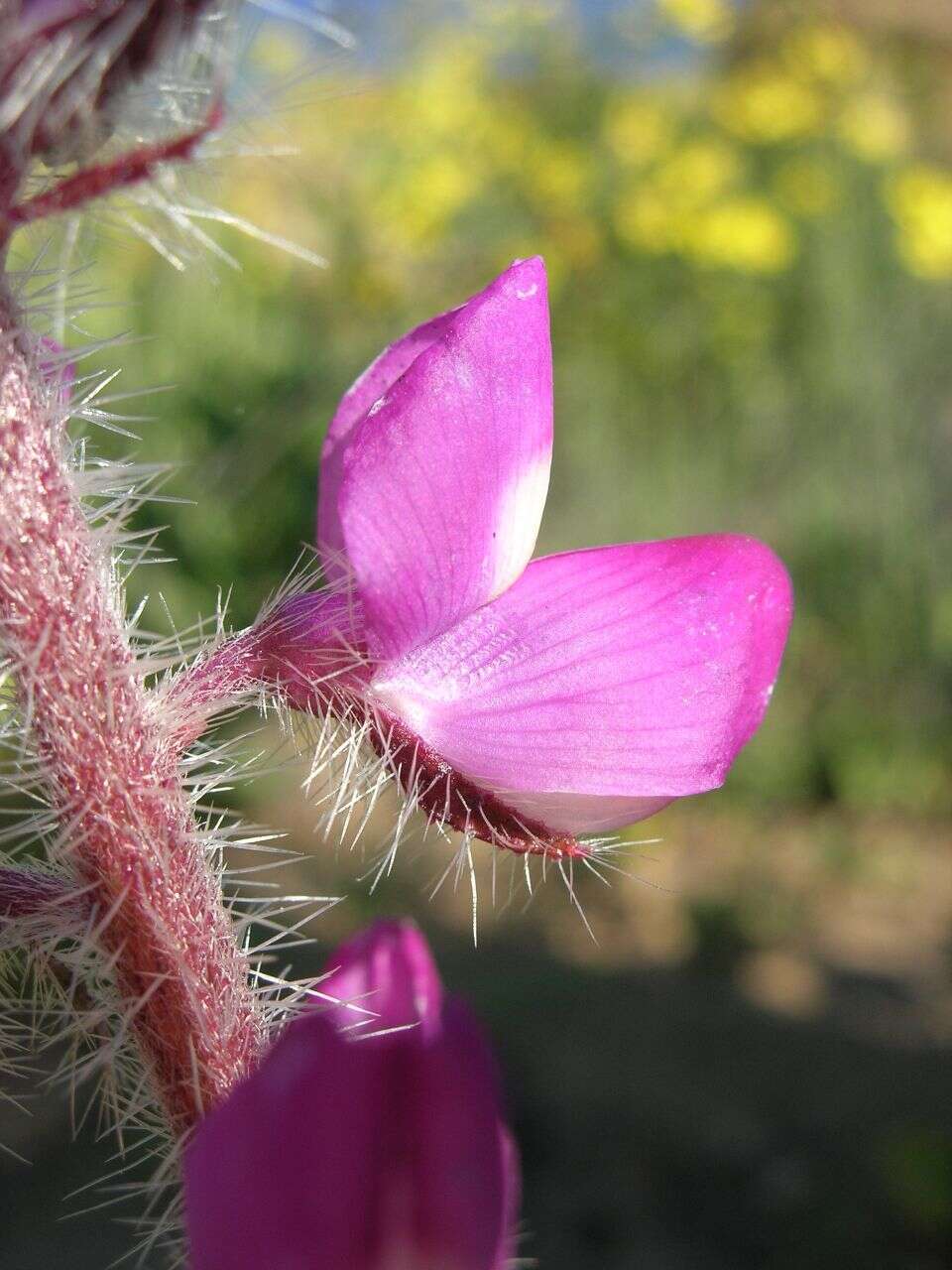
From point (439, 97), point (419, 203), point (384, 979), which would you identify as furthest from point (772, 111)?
point (384, 979)

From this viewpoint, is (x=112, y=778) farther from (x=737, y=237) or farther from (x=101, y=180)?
(x=737, y=237)

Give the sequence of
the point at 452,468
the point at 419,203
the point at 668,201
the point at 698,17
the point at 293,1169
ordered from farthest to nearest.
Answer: the point at 698,17 < the point at 668,201 < the point at 419,203 < the point at 452,468 < the point at 293,1169

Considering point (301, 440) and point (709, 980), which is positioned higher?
point (301, 440)

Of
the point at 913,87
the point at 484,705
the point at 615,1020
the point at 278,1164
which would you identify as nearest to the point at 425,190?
the point at 615,1020

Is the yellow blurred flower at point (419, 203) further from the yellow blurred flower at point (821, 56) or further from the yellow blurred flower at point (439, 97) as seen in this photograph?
the yellow blurred flower at point (821, 56)

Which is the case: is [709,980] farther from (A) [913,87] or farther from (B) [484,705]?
(A) [913,87]

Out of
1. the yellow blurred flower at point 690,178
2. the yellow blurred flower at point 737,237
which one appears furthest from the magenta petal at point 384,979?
the yellow blurred flower at point 690,178

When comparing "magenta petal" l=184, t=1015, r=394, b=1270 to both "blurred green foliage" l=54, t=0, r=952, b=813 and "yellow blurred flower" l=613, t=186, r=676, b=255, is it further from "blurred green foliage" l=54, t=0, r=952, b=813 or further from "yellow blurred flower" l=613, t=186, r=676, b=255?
"yellow blurred flower" l=613, t=186, r=676, b=255
